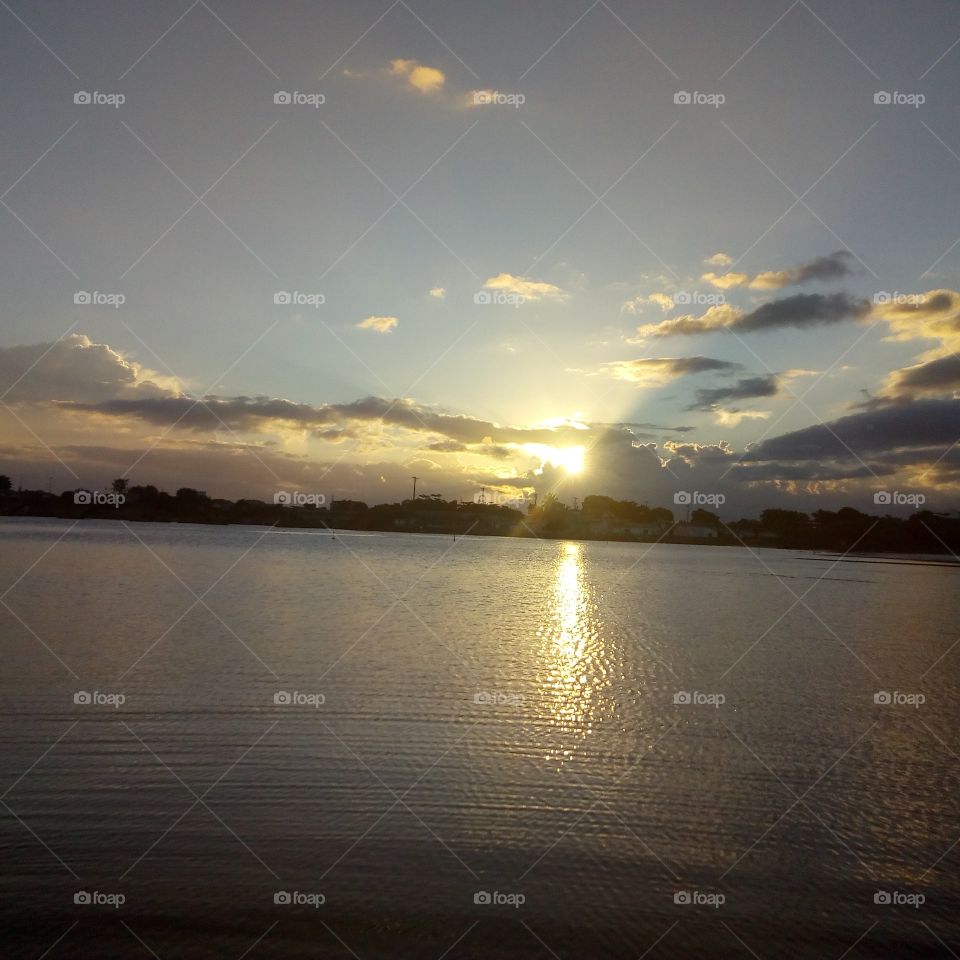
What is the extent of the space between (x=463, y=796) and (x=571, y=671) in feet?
38.8

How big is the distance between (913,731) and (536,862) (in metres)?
12.2

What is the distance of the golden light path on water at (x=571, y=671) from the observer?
57.9 feet

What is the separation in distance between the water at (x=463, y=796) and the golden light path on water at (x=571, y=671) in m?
0.17

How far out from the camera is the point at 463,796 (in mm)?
13164

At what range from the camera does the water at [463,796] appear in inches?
368

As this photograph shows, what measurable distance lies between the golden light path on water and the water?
17 cm

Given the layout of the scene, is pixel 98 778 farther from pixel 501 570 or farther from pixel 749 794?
pixel 501 570

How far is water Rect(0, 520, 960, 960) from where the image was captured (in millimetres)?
9344

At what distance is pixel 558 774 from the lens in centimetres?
1458

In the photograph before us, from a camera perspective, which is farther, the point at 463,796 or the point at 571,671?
the point at 571,671

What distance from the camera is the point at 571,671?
24.6 metres

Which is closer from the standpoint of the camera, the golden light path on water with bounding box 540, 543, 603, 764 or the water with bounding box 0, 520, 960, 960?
the water with bounding box 0, 520, 960, 960

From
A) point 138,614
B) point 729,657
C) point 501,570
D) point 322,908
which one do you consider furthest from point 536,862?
point 501,570

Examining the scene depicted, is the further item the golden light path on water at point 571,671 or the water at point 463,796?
the golden light path on water at point 571,671
